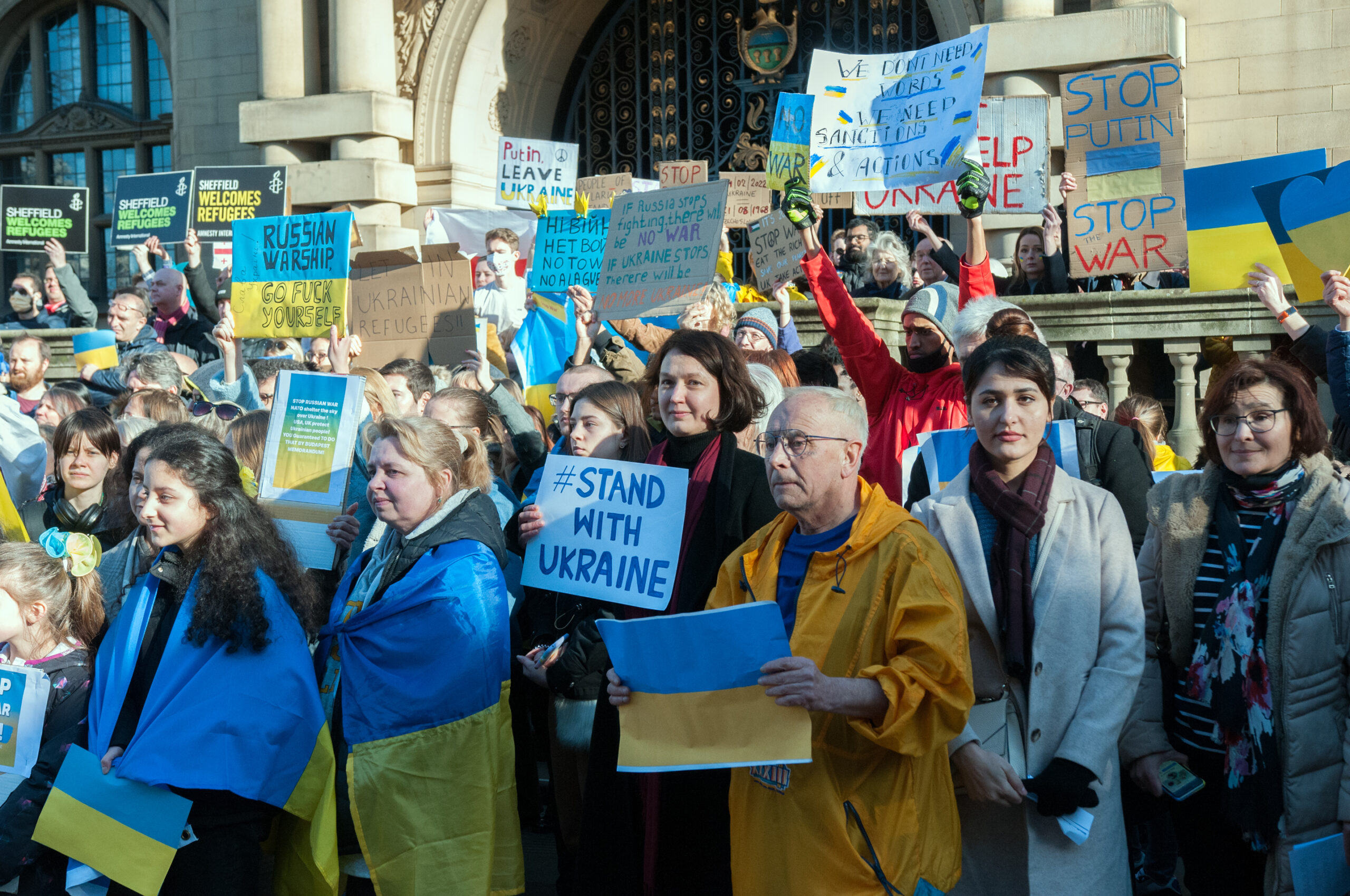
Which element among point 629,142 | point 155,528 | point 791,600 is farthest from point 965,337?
point 629,142

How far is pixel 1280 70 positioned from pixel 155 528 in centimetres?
854

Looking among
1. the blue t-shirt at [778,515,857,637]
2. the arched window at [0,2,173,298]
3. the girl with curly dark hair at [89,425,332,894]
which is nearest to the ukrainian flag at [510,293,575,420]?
the girl with curly dark hair at [89,425,332,894]

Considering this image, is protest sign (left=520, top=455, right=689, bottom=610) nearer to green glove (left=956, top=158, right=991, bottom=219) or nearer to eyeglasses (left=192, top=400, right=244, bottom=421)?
green glove (left=956, top=158, right=991, bottom=219)

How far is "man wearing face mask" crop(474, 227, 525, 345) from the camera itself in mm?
8438

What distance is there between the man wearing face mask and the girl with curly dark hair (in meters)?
5.08

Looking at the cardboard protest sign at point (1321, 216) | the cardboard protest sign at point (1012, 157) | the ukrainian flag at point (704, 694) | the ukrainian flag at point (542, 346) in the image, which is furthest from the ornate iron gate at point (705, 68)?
the ukrainian flag at point (704, 694)

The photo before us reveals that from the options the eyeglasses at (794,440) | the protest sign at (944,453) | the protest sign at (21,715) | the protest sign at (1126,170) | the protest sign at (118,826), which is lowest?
the protest sign at (118,826)

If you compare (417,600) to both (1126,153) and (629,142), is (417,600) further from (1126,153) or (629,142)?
(629,142)

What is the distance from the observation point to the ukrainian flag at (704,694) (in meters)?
2.49

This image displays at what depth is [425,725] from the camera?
11.4ft

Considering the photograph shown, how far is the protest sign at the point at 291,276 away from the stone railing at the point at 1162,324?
7.00 feet

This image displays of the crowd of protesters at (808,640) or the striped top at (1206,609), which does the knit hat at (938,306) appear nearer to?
the crowd of protesters at (808,640)

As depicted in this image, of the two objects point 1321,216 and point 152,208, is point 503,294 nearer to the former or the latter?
point 152,208

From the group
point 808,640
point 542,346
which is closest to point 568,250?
point 542,346
